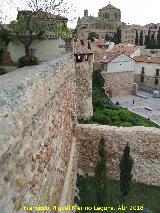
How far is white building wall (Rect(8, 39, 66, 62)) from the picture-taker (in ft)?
46.5

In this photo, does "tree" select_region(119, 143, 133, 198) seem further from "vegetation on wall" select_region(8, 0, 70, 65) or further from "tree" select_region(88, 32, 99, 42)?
"tree" select_region(88, 32, 99, 42)

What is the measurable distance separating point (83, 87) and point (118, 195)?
5.70m

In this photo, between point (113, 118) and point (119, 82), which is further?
point (119, 82)

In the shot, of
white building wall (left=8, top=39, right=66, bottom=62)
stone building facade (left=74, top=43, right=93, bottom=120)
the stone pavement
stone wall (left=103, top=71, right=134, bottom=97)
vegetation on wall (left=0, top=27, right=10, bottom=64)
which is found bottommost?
the stone pavement

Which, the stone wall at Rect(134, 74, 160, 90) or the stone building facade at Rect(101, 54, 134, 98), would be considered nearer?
the stone building facade at Rect(101, 54, 134, 98)

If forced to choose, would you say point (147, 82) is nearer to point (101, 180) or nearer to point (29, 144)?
point (101, 180)

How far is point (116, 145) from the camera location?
45.4 feet

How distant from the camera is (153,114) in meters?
28.0

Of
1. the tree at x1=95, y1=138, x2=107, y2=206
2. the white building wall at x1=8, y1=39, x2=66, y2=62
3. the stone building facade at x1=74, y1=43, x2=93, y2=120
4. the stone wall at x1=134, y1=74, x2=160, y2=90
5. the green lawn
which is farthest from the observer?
the stone wall at x1=134, y1=74, x2=160, y2=90

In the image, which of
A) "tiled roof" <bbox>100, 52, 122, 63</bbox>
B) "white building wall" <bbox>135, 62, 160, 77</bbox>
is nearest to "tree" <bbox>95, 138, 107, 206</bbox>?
"tiled roof" <bbox>100, 52, 122, 63</bbox>

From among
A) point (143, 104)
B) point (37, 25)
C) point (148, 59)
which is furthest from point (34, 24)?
point (148, 59)

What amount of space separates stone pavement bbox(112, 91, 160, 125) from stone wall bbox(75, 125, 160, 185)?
11743mm

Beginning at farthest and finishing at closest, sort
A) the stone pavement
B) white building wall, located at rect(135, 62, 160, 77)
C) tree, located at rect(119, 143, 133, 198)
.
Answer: white building wall, located at rect(135, 62, 160, 77), the stone pavement, tree, located at rect(119, 143, 133, 198)

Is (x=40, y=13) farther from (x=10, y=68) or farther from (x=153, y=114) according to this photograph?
(x=153, y=114)
